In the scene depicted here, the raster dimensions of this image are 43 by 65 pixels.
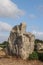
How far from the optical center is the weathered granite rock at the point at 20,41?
26.6 metres

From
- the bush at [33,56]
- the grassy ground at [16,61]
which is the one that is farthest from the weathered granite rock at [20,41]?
the grassy ground at [16,61]

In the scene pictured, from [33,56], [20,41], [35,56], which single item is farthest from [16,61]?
[20,41]

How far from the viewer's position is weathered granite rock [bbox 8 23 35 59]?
87.2 feet

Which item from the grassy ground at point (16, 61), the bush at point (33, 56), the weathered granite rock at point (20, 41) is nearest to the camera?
the grassy ground at point (16, 61)

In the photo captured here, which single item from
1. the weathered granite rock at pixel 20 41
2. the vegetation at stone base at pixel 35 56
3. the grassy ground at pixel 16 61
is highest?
the weathered granite rock at pixel 20 41

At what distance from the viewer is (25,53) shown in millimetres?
26516

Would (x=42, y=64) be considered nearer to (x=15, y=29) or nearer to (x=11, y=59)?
(x=11, y=59)

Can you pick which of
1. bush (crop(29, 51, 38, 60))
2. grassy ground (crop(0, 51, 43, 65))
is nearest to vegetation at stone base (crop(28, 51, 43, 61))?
bush (crop(29, 51, 38, 60))

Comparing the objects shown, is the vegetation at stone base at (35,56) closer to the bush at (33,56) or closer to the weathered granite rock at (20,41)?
the bush at (33,56)

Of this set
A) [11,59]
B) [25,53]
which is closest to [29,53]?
[25,53]

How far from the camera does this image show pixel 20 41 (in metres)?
26.8

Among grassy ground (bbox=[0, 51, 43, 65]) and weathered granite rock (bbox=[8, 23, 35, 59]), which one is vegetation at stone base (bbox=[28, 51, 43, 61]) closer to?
weathered granite rock (bbox=[8, 23, 35, 59])

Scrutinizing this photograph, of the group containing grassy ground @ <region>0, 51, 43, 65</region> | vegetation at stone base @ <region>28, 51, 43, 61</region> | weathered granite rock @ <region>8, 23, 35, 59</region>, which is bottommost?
grassy ground @ <region>0, 51, 43, 65</region>

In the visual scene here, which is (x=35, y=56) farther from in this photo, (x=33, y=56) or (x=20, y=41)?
(x=20, y=41)
